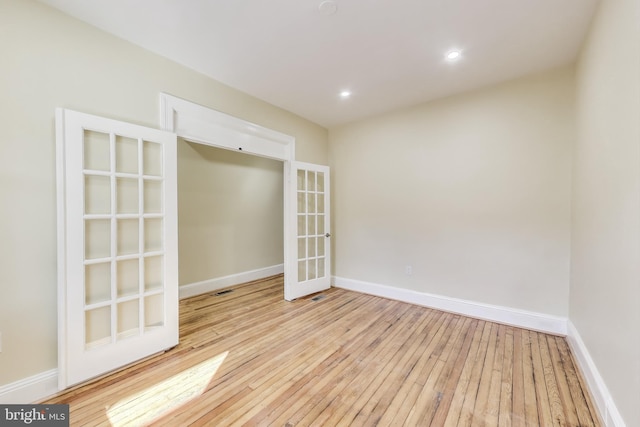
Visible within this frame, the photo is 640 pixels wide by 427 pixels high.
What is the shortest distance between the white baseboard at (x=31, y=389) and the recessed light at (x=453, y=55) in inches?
161

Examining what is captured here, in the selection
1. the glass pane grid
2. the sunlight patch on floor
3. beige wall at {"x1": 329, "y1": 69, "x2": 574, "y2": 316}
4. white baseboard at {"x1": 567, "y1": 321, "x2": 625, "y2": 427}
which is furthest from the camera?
beige wall at {"x1": 329, "y1": 69, "x2": 574, "y2": 316}

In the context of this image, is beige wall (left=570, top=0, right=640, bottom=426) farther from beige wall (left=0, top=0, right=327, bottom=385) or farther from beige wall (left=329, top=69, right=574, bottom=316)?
beige wall (left=0, top=0, right=327, bottom=385)

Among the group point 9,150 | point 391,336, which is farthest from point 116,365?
point 391,336

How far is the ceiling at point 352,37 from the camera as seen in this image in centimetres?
179

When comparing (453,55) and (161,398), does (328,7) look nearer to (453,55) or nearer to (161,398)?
(453,55)

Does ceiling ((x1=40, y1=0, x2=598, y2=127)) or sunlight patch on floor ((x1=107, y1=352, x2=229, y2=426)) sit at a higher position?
ceiling ((x1=40, y1=0, x2=598, y2=127))

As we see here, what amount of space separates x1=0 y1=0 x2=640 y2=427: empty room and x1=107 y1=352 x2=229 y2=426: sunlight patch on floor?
0.02 meters

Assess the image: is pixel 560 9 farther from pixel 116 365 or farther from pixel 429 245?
pixel 116 365

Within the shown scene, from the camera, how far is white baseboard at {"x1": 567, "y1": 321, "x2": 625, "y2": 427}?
54.1 inches

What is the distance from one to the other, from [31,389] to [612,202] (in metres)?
3.91

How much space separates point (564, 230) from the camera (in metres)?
2.53

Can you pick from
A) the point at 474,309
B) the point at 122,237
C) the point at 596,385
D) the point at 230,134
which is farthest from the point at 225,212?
the point at 596,385

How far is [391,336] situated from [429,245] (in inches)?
53.3

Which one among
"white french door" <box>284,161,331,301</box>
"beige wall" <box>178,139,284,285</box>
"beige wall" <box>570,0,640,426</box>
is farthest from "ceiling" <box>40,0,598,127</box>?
"beige wall" <box>178,139,284,285</box>
